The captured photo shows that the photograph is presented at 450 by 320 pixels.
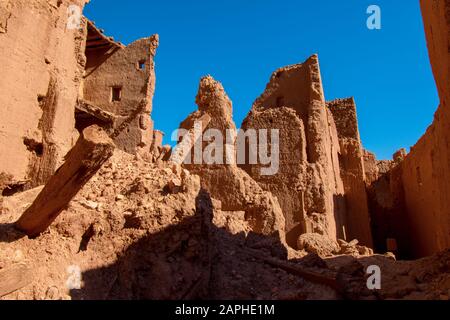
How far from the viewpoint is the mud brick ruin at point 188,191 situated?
18.2 feet

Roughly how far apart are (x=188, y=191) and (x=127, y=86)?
10.4 meters

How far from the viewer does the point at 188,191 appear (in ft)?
23.2

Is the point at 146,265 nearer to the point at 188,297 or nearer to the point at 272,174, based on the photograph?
the point at 188,297

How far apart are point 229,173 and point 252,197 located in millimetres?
969

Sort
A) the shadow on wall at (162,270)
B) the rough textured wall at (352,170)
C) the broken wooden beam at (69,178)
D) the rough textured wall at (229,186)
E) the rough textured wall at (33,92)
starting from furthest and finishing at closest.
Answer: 1. the rough textured wall at (352,170)
2. the rough textured wall at (33,92)
3. the rough textured wall at (229,186)
4. the shadow on wall at (162,270)
5. the broken wooden beam at (69,178)

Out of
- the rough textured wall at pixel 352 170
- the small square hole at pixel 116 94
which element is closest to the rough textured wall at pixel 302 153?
the rough textured wall at pixel 352 170

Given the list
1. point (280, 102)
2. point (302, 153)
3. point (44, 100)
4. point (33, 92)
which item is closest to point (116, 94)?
→ point (44, 100)

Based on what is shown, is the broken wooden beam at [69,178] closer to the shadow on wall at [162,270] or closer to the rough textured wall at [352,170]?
the shadow on wall at [162,270]

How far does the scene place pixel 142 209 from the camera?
21.2 feet

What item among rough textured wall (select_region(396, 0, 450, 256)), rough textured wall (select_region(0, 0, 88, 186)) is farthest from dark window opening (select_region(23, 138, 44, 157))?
rough textured wall (select_region(396, 0, 450, 256))

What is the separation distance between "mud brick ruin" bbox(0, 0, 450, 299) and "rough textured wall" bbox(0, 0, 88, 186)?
0.04 metres

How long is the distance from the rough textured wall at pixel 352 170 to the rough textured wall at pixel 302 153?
86 centimetres

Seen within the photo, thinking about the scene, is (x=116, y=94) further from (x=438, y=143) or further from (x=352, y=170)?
(x=438, y=143)
